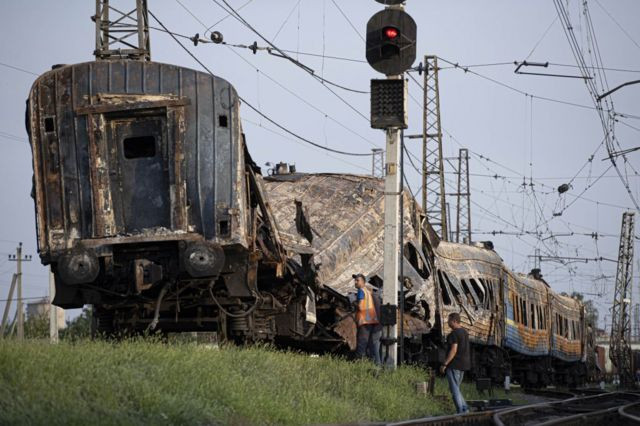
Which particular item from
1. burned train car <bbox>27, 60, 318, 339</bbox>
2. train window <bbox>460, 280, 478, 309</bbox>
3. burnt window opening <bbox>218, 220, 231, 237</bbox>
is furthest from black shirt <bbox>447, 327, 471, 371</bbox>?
train window <bbox>460, 280, 478, 309</bbox>

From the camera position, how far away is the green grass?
8.51m

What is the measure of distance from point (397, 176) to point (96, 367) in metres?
7.89

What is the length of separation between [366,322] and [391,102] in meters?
3.57

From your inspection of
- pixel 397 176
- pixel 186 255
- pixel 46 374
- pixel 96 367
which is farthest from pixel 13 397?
pixel 397 176

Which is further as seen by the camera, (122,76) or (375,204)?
(375,204)

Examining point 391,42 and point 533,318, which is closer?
point 391,42

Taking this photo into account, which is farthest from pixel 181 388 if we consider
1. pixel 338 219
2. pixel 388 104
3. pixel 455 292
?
pixel 455 292

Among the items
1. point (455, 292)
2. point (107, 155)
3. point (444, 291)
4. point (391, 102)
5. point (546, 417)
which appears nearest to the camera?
point (107, 155)

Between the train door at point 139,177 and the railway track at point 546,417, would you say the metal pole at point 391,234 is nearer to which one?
the railway track at point 546,417

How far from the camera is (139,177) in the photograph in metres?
14.1

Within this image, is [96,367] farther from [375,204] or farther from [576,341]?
[576,341]

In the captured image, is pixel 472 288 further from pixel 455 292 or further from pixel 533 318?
pixel 533 318

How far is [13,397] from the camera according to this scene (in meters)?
8.29

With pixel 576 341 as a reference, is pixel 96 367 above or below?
above
